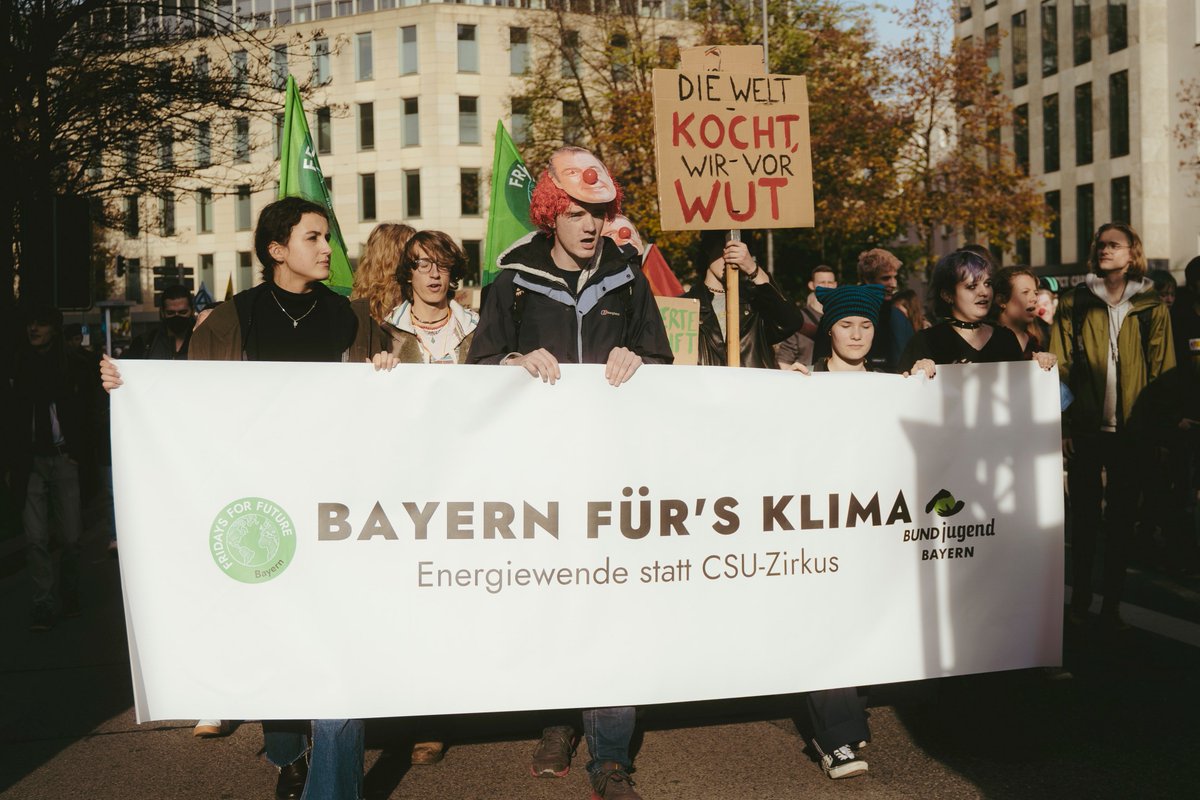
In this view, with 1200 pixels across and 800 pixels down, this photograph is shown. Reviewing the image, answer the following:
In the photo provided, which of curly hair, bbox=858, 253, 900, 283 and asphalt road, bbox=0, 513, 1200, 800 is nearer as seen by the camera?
asphalt road, bbox=0, 513, 1200, 800

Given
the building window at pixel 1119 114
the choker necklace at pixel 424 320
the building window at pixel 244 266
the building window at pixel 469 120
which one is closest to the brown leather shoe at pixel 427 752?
the choker necklace at pixel 424 320

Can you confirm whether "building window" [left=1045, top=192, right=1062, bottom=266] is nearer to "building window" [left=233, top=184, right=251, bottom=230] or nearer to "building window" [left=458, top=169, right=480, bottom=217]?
"building window" [left=458, top=169, right=480, bottom=217]

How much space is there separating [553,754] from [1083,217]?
134 feet

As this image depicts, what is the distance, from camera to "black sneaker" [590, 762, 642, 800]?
4195 mm

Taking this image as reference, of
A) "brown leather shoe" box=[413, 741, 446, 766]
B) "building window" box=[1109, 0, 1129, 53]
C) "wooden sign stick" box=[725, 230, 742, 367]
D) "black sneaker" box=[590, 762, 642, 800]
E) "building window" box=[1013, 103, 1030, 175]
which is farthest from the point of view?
"building window" box=[1013, 103, 1030, 175]

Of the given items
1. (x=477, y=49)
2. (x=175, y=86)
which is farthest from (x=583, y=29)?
(x=175, y=86)

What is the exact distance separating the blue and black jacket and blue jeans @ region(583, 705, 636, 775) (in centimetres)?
117

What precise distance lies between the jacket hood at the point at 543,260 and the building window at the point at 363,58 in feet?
185

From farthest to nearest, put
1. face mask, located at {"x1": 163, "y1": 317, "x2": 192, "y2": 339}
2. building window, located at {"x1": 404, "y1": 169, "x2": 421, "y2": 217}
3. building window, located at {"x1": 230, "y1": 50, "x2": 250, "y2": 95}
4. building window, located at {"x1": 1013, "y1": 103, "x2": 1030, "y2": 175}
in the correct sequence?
building window, located at {"x1": 404, "y1": 169, "x2": 421, "y2": 217} → building window, located at {"x1": 1013, "y1": 103, "x2": 1030, "y2": 175} → building window, located at {"x1": 230, "y1": 50, "x2": 250, "y2": 95} → face mask, located at {"x1": 163, "y1": 317, "x2": 192, "y2": 339}

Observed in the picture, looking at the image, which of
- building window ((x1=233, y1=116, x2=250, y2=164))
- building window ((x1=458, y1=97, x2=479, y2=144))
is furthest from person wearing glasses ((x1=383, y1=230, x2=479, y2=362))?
building window ((x1=458, y1=97, x2=479, y2=144))

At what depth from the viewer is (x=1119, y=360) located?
6.54 m

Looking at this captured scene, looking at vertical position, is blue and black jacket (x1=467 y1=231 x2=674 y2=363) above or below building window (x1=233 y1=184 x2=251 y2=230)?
below

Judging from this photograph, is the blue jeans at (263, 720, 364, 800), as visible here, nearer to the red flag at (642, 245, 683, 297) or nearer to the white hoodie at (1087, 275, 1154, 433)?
the white hoodie at (1087, 275, 1154, 433)

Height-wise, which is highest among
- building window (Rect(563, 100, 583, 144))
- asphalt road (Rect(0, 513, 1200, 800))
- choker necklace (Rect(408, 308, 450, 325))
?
building window (Rect(563, 100, 583, 144))
